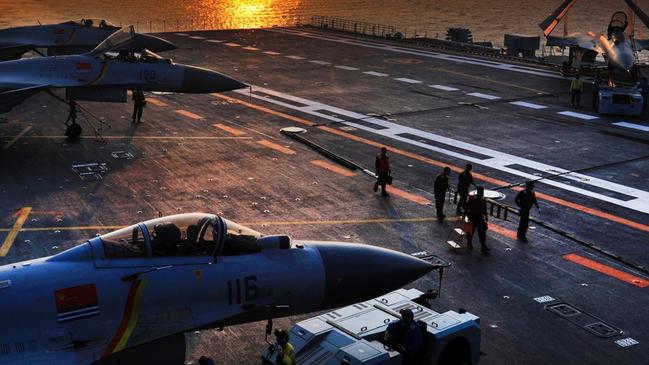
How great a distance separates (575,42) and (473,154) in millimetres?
23780

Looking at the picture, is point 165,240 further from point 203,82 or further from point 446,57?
point 446,57

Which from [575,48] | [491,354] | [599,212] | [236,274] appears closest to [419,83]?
[575,48]

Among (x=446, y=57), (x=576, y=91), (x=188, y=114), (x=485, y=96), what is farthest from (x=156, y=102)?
(x=446, y=57)

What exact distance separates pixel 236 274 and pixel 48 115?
2715cm

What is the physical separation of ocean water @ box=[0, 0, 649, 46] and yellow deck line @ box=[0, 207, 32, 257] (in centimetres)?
7329

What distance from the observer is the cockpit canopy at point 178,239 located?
11.5 meters

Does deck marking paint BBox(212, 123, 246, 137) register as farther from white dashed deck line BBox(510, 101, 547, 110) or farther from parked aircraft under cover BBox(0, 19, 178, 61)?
white dashed deck line BBox(510, 101, 547, 110)

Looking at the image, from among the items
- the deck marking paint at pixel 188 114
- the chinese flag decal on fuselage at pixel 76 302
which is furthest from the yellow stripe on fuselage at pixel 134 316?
the deck marking paint at pixel 188 114

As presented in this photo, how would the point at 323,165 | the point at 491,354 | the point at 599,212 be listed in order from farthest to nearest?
the point at 323,165, the point at 599,212, the point at 491,354

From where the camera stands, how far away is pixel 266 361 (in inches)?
484

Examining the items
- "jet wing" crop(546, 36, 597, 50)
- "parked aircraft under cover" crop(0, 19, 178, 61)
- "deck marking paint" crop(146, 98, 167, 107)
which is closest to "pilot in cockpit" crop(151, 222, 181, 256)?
"deck marking paint" crop(146, 98, 167, 107)

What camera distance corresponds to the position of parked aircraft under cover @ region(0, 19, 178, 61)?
44.0m

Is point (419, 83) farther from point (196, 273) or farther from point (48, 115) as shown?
point (196, 273)

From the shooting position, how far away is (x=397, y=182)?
1032 inches
